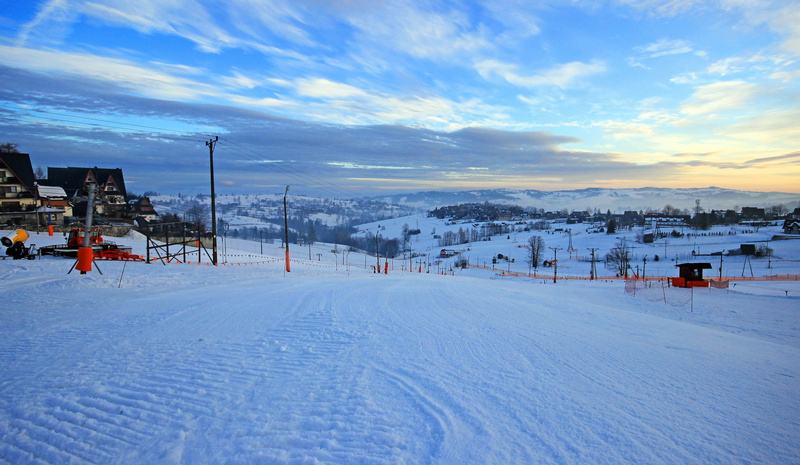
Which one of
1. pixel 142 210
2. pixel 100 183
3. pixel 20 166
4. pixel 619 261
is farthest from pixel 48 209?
pixel 619 261

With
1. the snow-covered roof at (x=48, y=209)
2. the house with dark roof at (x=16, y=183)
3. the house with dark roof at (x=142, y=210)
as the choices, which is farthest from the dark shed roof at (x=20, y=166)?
the house with dark roof at (x=142, y=210)

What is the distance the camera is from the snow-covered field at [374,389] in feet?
12.7

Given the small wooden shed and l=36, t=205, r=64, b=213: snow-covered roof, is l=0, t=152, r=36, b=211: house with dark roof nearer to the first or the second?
l=36, t=205, r=64, b=213: snow-covered roof

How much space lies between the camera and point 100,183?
5391 cm

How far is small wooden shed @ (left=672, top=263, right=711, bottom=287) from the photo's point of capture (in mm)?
28419

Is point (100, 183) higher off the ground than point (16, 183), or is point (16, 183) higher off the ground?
point (100, 183)

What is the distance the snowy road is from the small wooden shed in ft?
74.3

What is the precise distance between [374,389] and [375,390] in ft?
0.11

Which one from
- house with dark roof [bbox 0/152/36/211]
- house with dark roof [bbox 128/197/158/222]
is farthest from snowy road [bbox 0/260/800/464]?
house with dark roof [bbox 128/197/158/222]

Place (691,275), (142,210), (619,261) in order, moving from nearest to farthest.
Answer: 1. (691,275)
2. (142,210)
3. (619,261)

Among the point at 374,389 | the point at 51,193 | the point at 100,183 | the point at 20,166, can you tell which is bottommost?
the point at 374,389

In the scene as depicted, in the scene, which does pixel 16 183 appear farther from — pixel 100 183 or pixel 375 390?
pixel 375 390

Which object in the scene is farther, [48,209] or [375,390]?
[48,209]

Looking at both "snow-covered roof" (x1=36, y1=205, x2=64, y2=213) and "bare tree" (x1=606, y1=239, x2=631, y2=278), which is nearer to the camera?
"snow-covered roof" (x1=36, y1=205, x2=64, y2=213)
